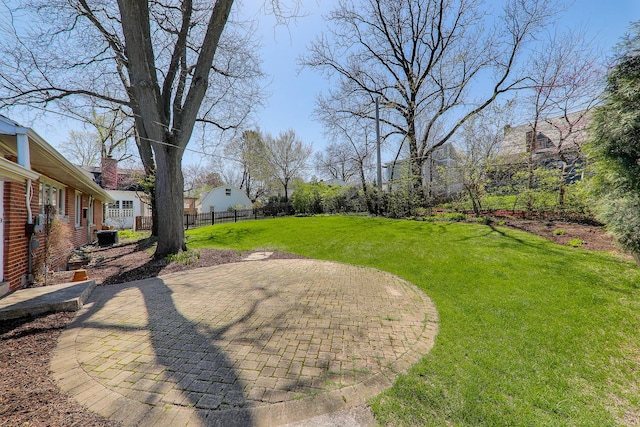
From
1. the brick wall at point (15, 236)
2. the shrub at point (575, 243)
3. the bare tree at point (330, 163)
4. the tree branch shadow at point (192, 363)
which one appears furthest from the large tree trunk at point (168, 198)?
the bare tree at point (330, 163)

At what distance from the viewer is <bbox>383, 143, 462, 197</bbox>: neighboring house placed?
11.7 m

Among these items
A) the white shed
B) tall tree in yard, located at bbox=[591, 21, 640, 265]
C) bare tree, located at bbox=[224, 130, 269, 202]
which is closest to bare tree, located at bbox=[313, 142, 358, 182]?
bare tree, located at bbox=[224, 130, 269, 202]

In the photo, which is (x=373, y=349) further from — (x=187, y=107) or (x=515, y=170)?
(x=515, y=170)

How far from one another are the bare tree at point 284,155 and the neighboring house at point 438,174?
1625 cm

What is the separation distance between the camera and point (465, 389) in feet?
7.59

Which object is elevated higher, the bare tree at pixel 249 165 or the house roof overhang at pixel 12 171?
the bare tree at pixel 249 165

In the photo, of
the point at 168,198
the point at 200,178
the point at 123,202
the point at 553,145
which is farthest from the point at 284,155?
the point at 553,145

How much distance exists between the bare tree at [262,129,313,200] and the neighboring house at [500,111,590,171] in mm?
21075

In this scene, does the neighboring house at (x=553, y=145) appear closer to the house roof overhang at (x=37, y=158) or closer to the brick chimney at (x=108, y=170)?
the house roof overhang at (x=37, y=158)

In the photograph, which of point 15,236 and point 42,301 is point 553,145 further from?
point 15,236

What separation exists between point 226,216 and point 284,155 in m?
10.5

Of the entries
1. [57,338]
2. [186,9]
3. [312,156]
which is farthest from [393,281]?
[312,156]

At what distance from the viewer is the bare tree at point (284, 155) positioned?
2886 centimetres

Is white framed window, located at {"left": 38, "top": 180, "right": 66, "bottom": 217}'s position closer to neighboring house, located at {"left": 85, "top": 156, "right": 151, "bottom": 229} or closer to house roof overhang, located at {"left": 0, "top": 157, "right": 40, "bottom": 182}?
house roof overhang, located at {"left": 0, "top": 157, "right": 40, "bottom": 182}
